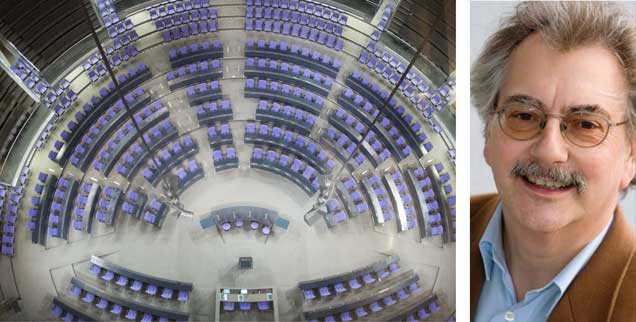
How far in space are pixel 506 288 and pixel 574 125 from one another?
66 centimetres

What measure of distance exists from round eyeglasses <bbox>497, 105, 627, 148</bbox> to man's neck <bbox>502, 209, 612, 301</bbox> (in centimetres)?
31

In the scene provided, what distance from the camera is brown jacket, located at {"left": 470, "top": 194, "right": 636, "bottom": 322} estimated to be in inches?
80.4

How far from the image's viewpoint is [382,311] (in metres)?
2.29

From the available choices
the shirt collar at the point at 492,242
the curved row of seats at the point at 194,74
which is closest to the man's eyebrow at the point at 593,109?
the shirt collar at the point at 492,242

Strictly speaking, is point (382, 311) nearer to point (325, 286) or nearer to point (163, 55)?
point (325, 286)

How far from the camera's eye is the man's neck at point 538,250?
2127 mm

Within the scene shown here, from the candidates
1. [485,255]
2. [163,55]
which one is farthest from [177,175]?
[485,255]

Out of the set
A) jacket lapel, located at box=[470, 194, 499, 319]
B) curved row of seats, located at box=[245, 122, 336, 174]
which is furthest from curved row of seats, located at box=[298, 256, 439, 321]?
curved row of seats, located at box=[245, 122, 336, 174]

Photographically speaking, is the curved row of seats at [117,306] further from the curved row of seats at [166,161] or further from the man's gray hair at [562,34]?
the man's gray hair at [562,34]

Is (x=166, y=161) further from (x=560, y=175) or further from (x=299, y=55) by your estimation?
(x=560, y=175)

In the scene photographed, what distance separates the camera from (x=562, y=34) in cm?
205

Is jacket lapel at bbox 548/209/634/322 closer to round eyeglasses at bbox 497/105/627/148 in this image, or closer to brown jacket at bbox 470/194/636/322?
brown jacket at bbox 470/194/636/322

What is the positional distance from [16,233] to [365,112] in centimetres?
140

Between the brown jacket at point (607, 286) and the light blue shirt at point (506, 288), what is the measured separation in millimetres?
24
